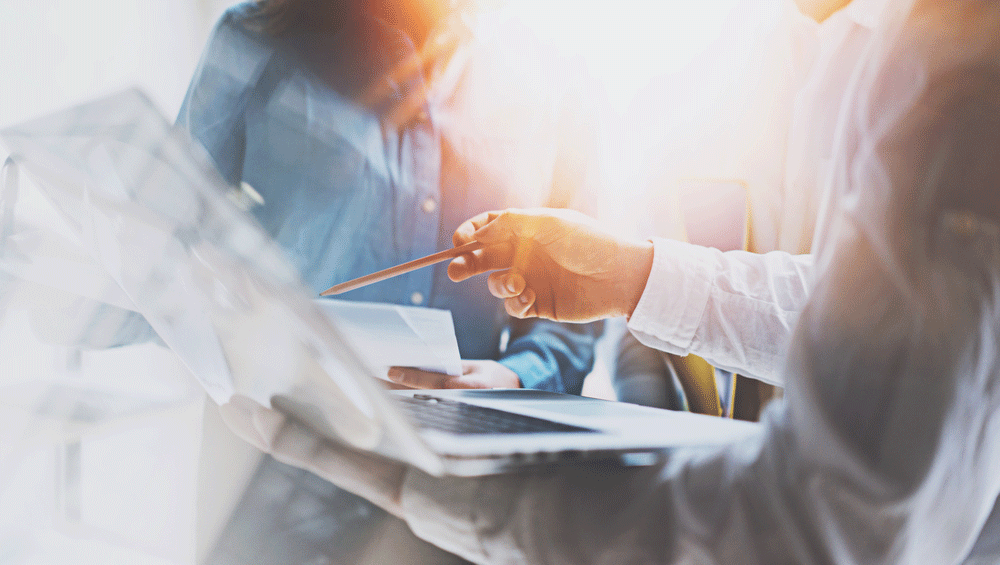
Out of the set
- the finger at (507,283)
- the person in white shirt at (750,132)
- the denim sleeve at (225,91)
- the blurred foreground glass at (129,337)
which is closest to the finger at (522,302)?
the finger at (507,283)

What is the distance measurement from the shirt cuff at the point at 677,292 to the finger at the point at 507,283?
6.6 inches

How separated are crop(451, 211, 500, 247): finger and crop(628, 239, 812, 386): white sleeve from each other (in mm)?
234

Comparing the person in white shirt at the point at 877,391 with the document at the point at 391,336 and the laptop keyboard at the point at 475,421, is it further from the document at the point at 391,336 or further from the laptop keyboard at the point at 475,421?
the document at the point at 391,336

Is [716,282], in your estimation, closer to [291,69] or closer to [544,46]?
[544,46]

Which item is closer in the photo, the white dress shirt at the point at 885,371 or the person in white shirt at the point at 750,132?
the white dress shirt at the point at 885,371

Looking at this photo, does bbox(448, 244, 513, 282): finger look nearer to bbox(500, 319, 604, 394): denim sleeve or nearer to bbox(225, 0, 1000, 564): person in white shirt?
bbox(500, 319, 604, 394): denim sleeve

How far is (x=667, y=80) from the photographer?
75 centimetres

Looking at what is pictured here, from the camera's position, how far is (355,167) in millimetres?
757

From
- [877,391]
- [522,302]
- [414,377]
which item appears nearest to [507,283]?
[522,302]

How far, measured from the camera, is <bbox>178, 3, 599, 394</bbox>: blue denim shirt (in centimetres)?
71

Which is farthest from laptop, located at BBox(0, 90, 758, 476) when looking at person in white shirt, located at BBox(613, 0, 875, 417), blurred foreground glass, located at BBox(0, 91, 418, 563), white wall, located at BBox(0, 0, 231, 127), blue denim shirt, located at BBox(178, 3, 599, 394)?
person in white shirt, located at BBox(613, 0, 875, 417)

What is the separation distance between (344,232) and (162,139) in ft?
1.76

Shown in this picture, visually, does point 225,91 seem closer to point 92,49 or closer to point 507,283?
point 92,49

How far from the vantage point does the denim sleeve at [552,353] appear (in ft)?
2.67
